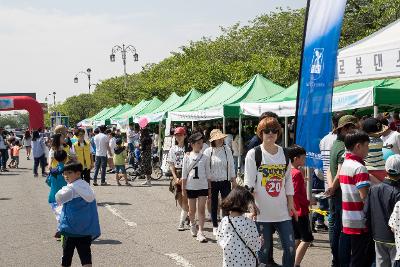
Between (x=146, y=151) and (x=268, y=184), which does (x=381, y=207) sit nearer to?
(x=268, y=184)

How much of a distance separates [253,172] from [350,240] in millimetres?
1248

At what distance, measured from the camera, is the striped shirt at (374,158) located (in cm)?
651

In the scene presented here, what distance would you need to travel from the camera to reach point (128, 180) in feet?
69.9

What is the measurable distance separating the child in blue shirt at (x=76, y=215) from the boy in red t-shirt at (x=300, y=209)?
8.09 feet

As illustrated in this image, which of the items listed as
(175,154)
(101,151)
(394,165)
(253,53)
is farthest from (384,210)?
(253,53)

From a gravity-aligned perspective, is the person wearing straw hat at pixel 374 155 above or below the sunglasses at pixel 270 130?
below

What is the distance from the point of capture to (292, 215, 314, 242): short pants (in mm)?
7643

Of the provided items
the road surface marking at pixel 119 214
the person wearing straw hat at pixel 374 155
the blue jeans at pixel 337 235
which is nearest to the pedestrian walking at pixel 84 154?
the road surface marking at pixel 119 214

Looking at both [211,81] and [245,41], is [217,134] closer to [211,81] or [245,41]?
[211,81]

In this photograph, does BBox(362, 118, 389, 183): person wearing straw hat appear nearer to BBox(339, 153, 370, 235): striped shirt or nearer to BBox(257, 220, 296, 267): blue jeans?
BBox(339, 153, 370, 235): striped shirt

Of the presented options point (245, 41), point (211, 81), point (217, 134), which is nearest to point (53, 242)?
point (217, 134)

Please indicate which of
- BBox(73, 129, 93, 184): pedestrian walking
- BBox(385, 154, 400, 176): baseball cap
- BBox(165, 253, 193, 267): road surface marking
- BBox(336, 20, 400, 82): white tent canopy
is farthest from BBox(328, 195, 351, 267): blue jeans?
BBox(73, 129, 93, 184): pedestrian walking

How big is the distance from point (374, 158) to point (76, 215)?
3224 mm

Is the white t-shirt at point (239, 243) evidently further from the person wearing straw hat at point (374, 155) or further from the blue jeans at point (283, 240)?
the person wearing straw hat at point (374, 155)
